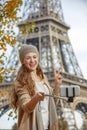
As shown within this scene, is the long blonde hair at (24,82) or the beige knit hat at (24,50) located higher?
the beige knit hat at (24,50)

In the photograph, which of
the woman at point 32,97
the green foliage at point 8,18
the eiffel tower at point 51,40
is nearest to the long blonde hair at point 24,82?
the woman at point 32,97

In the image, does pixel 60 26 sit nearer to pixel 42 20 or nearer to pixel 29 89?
pixel 42 20

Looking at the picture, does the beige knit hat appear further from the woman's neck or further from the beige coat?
the beige coat

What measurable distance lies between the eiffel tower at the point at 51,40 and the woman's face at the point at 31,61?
36.7 metres

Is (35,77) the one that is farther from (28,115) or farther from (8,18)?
(8,18)

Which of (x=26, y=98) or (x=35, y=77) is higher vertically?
(x=35, y=77)

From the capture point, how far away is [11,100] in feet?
11.3

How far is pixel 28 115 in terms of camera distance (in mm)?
3262

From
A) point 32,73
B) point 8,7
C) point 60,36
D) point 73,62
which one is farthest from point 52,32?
point 32,73

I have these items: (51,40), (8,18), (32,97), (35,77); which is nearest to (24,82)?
(35,77)

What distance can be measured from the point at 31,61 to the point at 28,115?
50 cm

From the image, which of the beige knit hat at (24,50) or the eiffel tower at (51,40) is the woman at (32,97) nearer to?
the beige knit hat at (24,50)

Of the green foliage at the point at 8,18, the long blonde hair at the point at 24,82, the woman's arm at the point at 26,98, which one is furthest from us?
the green foliage at the point at 8,18

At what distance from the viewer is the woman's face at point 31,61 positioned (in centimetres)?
350
